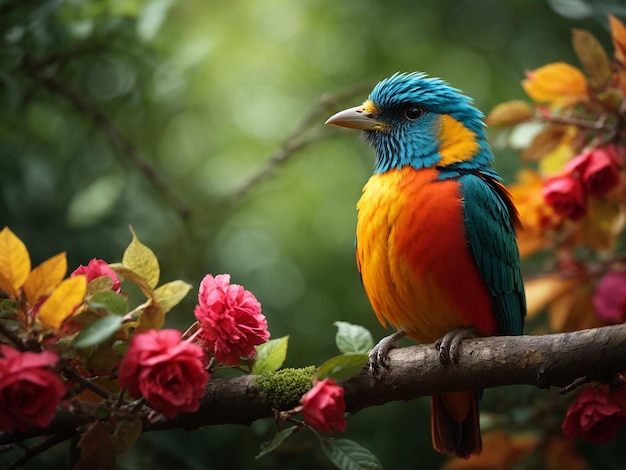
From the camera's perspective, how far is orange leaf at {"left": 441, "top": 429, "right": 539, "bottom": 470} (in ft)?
12.3

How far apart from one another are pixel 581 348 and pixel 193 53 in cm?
318

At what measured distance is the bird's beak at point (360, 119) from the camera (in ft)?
12.0

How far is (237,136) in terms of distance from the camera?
634 cm

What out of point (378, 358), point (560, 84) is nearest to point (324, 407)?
point (378, 358)

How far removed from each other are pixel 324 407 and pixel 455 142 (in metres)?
1.85

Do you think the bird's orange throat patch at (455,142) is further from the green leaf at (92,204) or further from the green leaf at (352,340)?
the green leaf at (92,204)

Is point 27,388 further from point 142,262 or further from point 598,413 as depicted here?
point 598,413

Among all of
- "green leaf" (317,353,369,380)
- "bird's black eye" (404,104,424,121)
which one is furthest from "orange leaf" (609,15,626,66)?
"green leaf" (317,353,369,380)

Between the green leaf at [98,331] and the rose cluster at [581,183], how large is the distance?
7.55ft

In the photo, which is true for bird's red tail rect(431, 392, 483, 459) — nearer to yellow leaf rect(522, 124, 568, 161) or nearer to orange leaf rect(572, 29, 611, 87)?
yellow leaf rect(522, 124, 568, 161)

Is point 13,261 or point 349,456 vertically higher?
point 13,261

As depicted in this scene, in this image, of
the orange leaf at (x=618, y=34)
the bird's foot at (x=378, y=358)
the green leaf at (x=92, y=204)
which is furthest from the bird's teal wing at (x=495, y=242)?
the green leaf at (x=92, y=204)

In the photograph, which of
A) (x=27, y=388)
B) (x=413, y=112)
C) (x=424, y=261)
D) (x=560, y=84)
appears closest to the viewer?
(x=27, y=388)

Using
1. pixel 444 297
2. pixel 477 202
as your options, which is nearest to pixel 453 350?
pixel 444 297
